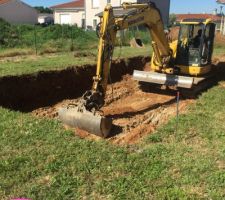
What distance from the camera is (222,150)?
7684mm

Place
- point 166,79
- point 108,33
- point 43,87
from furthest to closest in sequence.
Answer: point 166,79, point 43,87, point 108,33

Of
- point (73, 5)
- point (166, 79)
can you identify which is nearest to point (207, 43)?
point (166, 79)

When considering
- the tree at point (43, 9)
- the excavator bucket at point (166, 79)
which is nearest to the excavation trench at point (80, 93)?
the excavator bucket at point (166, 79)

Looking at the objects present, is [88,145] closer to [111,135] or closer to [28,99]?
[111,135]

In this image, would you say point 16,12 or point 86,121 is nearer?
point 86,121

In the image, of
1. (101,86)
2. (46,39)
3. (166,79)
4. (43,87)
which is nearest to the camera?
(101,86)

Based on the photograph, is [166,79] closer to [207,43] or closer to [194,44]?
[194,44]

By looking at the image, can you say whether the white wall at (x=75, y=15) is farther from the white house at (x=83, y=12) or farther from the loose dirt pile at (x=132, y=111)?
the loose dirt pile at (x=132, y=111)

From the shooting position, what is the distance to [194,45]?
1295 cm

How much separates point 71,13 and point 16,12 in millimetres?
7252

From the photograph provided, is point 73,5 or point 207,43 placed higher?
point 73,5

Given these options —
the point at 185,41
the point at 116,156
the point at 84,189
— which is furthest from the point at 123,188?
the point at 185,41

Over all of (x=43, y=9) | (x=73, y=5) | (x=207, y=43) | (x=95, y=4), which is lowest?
(x=43, y=9)

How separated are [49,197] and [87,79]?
8.71 meters
